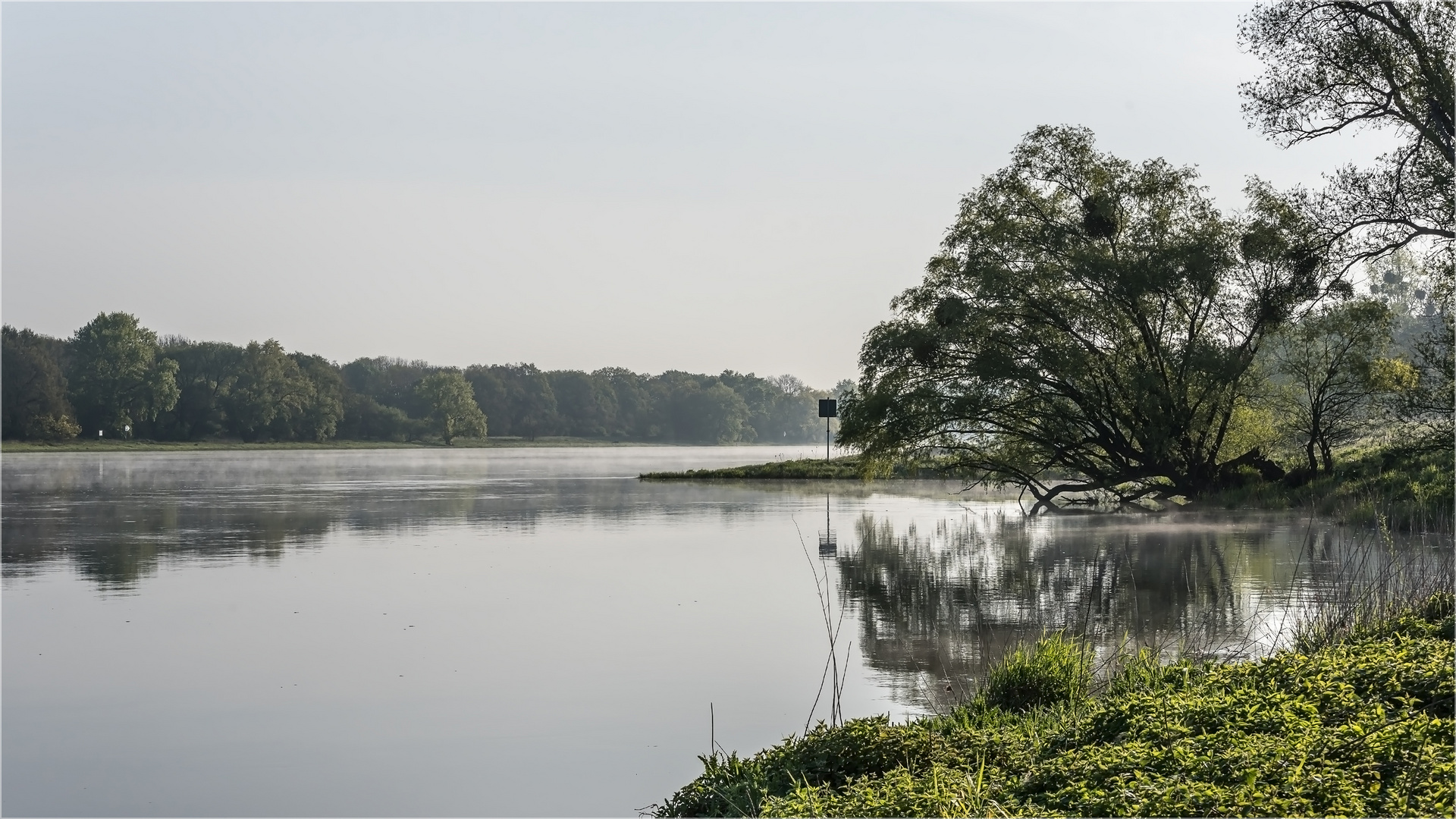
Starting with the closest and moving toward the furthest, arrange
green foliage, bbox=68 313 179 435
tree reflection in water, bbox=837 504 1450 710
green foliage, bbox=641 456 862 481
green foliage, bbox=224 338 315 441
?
tree reflection in water, bbox=837 504 1450 710 → green foliage, bbox=641 456 862 481 → green foliage, bbox=68 313 179 435 → green foliage, bbox=224 338 315 441

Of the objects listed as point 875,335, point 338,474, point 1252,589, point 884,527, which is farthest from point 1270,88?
point 338,474

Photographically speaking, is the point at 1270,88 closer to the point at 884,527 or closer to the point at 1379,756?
the point at 884,527

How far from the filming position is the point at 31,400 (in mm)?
102438

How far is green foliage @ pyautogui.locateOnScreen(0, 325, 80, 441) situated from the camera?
10162 cm

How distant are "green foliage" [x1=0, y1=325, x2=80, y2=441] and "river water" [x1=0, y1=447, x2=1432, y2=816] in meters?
85.5

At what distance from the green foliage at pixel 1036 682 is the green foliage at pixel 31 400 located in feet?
359

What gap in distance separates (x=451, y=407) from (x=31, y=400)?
44.4m

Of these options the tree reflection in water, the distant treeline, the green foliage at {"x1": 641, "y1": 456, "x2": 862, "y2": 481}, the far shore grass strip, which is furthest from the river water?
the distant treeline

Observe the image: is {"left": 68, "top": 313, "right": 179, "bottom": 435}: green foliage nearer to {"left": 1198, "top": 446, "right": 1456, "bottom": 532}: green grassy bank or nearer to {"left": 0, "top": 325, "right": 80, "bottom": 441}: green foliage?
{"left": 0, "top": 325, "right": 80, "bottom": 441}: green foliage

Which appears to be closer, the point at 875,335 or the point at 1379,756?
the point at 1379,756

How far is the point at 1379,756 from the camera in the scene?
5.46 m

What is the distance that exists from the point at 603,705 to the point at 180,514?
22.4 metres

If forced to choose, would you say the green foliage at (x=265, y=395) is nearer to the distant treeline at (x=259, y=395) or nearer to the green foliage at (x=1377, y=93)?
the distant treeline at (x=259, y=395)

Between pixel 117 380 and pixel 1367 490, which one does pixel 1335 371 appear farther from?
pixel 117 380
